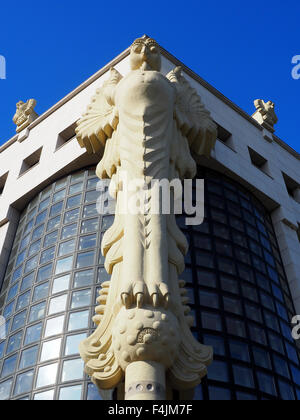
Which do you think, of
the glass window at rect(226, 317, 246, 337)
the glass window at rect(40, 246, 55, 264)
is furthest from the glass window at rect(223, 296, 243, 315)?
the glass window at rect(40, 246, 55, 264)

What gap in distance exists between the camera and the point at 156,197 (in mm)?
11477

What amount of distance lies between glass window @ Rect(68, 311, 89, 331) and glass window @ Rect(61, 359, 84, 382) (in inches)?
40.3

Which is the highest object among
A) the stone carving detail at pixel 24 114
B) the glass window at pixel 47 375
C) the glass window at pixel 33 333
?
the stone carving detail at pixel 24 114

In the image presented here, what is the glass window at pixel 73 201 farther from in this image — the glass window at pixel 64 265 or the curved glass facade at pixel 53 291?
the glass window at pixel 64 265

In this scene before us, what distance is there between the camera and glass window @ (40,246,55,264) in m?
16.5

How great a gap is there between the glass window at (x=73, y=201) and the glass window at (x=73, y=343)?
5404 mm

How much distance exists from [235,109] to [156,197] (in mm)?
13465

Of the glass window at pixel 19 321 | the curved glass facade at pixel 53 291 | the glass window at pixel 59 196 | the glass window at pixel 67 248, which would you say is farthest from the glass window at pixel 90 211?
the glass window at pixel 19 321

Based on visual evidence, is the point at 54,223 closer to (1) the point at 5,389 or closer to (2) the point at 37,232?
(2) the point at 37,232

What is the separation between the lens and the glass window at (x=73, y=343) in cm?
1354

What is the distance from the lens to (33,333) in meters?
14.7

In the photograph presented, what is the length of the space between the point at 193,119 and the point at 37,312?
7344 mm

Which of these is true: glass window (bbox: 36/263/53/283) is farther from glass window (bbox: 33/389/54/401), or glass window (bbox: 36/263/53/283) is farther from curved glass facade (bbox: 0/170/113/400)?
glass window (bbox: 33/389/54/401)

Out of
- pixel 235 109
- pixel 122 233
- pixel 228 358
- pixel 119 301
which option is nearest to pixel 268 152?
pixel 235 109
